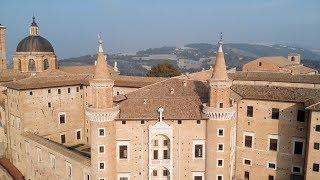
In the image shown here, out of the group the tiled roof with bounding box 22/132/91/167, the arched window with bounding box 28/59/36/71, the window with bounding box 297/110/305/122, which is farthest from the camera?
the arched window with bounding box 28/59/36/71

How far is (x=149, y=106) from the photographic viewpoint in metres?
35.0

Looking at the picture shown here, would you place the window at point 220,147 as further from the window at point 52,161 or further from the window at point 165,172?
the window at point 52,161

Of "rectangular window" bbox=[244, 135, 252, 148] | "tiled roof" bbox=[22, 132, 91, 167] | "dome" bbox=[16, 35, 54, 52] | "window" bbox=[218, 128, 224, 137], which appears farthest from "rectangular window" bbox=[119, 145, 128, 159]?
"dome" bbox=[16, 35, 54, 52]

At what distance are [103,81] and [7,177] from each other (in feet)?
68.2

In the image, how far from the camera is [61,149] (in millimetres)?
37969

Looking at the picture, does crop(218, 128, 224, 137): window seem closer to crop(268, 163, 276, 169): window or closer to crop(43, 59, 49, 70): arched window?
crop(268, 163, 276, 169): window

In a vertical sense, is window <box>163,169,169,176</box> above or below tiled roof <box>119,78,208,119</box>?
below

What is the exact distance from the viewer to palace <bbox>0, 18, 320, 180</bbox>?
111 ft

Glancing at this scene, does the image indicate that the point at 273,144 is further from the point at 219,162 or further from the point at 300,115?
the point at 219,162

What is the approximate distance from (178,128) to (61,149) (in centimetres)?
1233

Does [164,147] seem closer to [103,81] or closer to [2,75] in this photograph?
[103,81]

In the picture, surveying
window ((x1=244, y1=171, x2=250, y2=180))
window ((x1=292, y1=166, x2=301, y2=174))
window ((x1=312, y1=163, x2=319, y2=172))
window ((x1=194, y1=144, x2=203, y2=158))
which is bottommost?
window ((x1=244, y1=171, x2=250, y2=180))

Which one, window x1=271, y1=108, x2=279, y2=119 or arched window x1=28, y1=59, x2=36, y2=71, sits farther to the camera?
arched window x1=28, y1=59, x2=36, y2=71

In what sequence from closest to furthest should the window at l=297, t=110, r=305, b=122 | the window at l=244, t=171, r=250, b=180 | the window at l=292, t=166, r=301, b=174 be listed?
the window at l=297, t=110, r=305, b=122
the window at l=292, t=166, r=301, b=174
the window at l=244, t=171, r=250, b=180
